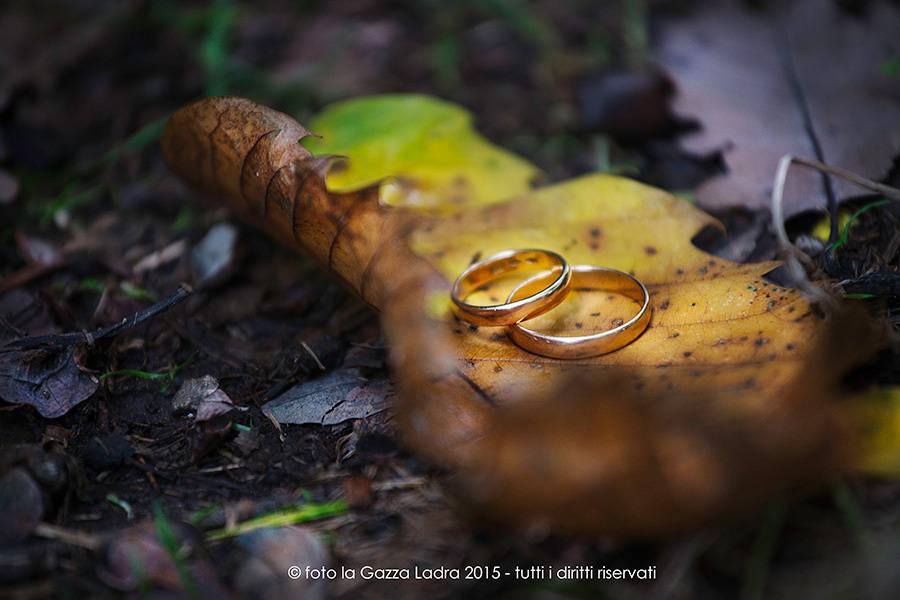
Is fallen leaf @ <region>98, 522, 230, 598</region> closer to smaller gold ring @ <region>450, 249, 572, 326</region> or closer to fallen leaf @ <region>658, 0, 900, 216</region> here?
smaller gold ring @ <region>450, 249, 572, 326</region>

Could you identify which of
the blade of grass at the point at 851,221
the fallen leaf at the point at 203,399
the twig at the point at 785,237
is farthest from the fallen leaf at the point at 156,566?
the blade of grass at the point at 851,221

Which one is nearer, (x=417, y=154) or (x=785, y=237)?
(x=785, y=237)

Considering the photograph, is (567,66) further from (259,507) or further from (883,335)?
(259,507)

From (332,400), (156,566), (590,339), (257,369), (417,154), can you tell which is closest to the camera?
(156,566)

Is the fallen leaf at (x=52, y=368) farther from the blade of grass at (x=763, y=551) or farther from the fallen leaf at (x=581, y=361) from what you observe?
the blade of grass at (x=763, y=551)

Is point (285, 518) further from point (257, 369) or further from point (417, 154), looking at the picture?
point (417, 154)

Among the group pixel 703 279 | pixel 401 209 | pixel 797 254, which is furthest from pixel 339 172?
pixel 797 254

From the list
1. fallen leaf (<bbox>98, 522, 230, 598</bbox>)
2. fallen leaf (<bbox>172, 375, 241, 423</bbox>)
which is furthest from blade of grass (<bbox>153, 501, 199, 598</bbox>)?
fallen leaf (<bbox>172, 375, 241, 423</bbox>)

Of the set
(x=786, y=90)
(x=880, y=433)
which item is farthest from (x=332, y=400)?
(x=786, y=90)
